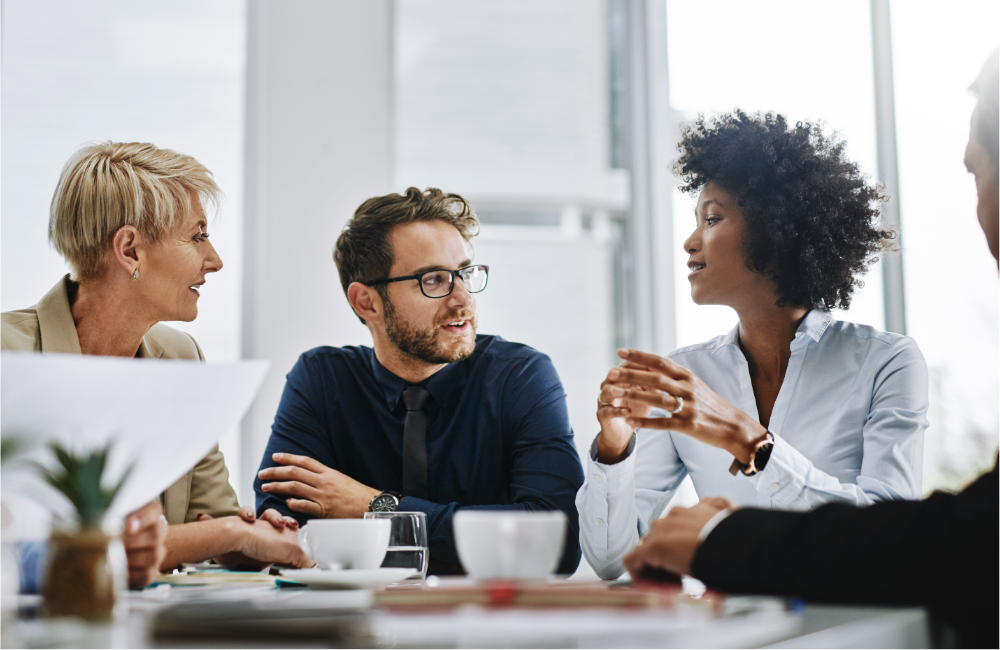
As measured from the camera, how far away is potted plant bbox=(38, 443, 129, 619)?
28.6 inches

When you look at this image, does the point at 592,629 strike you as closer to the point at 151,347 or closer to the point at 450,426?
the point at 450,426

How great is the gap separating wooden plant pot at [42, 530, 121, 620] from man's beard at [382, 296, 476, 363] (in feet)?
4.87

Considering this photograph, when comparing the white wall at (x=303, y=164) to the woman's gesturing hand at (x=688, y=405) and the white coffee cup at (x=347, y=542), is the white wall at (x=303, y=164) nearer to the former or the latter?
the woman's gesturing hand at (x=688, y=405)

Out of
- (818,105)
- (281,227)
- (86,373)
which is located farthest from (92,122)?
(818,105)

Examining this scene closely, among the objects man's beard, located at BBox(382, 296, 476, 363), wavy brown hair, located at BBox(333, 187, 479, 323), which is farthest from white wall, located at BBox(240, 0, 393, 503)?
man's beard, located at BBox(382, 296, 476, 363)

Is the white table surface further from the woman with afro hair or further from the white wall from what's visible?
the white wall

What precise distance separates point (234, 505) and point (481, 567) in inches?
54.3

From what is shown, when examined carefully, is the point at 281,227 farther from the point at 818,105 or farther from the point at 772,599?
the point at 772,599

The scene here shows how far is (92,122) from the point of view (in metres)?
2.92

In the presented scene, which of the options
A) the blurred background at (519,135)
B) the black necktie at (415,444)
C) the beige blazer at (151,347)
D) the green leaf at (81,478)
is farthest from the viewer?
the blurred background at (519,135)

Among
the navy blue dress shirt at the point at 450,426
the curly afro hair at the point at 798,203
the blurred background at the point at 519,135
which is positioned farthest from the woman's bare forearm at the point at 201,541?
the curly afro hair at the point at 798,203

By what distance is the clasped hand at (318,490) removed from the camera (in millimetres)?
1833

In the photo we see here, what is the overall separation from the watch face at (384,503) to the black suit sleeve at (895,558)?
1.09m

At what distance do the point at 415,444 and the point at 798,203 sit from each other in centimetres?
112
